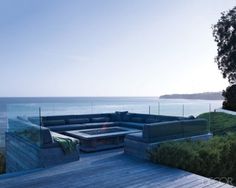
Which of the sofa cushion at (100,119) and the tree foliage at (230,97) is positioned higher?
the tree foliage at (230,97)

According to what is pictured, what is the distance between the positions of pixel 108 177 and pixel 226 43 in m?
12.0

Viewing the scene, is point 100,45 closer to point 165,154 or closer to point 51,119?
point 51,119

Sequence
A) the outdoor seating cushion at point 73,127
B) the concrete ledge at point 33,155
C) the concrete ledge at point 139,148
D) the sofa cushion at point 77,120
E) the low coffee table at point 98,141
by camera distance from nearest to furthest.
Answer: the concrete ledge at point 33,155 → the concrete ledge at point 139,148 → the low coffee table at point 98,141 → the outdoor seating cushion at point 73,127 → the sofa cushion at point 77,120

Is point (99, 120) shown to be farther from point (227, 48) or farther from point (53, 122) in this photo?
point (227, 48)

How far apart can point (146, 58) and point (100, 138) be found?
801 cm

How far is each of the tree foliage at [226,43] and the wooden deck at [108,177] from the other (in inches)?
410

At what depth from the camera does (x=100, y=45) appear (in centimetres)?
1162

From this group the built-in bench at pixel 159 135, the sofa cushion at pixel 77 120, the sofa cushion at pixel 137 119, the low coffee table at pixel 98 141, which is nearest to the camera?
the built-in bench at pixel 159 135

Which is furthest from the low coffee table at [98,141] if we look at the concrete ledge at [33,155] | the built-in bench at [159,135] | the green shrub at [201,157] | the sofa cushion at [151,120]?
the sofa cushion at [151,120]

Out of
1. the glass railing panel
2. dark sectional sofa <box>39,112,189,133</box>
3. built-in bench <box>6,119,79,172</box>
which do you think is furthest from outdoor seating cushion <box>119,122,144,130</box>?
the glass railing panel

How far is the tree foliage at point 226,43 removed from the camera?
13.0 metres

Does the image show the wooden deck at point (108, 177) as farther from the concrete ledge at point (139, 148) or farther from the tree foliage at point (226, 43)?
the tree foliage at point (226, 43)

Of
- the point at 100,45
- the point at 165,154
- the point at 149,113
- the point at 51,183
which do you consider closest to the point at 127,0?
the point at 100,45

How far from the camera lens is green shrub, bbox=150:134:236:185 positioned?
4.74 meters
